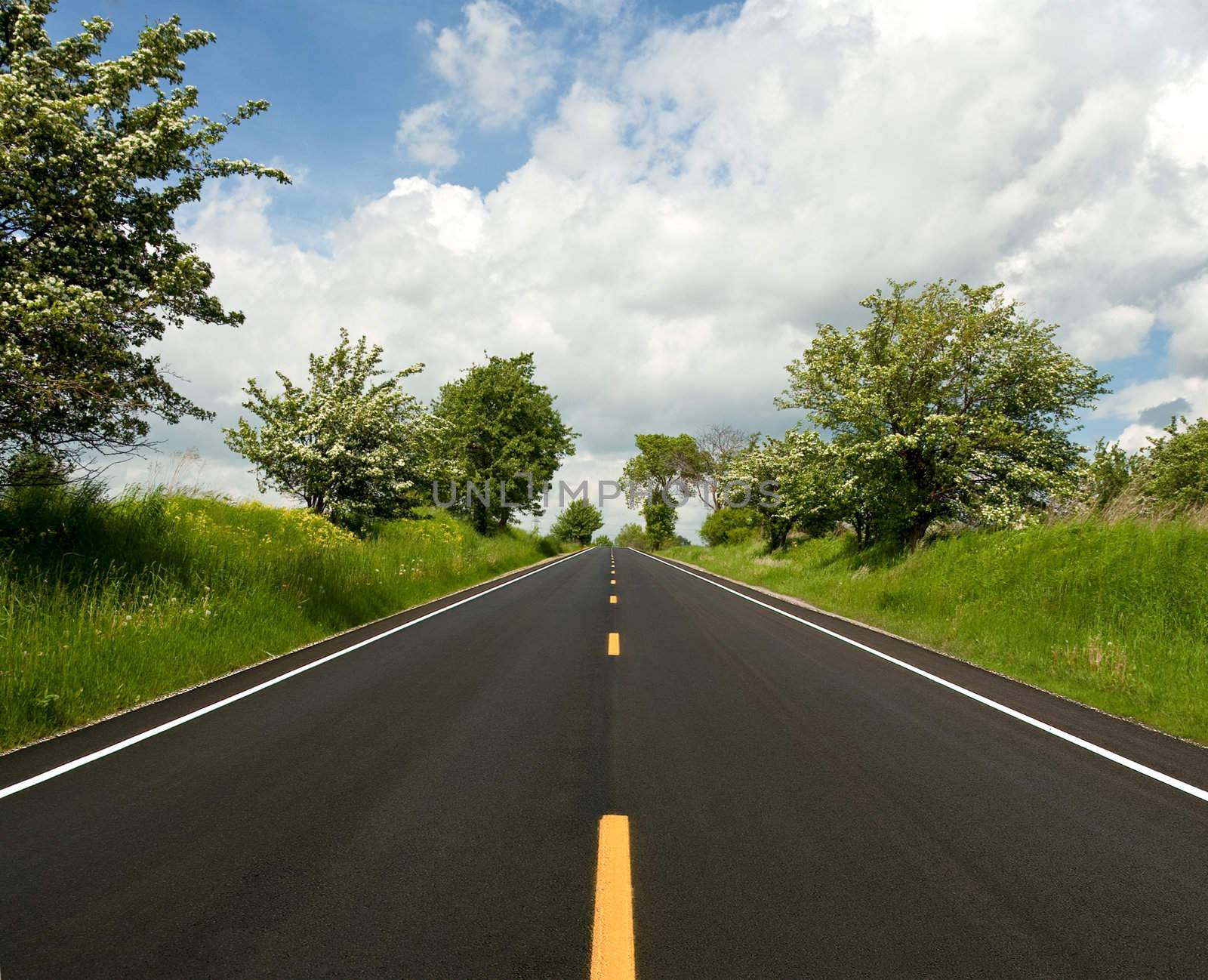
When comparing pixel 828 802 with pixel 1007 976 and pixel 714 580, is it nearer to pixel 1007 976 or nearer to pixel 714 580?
pixel 1007 976

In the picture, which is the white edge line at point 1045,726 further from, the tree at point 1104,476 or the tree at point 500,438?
the tree at point 500,438

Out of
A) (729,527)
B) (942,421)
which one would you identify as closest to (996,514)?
(942,421)

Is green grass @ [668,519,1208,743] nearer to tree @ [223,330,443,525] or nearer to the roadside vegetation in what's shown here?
the roadside vegetation

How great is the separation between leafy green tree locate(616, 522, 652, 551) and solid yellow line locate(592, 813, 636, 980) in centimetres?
8863

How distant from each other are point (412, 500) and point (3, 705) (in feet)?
52.5

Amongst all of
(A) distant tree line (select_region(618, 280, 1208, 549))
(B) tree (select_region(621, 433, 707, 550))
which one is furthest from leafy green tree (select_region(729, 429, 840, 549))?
(B) tree (select_region(621, 433, 707, 550))

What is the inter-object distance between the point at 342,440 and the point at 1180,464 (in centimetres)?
3068

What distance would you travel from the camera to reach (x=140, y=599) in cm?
845

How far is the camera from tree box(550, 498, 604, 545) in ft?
330

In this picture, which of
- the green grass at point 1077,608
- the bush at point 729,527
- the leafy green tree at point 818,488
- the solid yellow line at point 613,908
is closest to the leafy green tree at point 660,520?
the bush at point 729,527

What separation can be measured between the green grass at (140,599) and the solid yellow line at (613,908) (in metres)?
5.07

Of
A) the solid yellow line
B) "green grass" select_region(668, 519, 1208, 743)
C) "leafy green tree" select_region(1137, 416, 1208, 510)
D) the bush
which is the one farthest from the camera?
the bush

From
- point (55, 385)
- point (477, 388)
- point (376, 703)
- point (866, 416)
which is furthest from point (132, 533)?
point (477, 388)

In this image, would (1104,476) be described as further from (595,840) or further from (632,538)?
(632,538)
